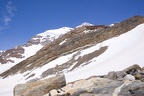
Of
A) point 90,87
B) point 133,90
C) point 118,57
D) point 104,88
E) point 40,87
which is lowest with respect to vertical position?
point 133,90

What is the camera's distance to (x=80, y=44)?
58656mm

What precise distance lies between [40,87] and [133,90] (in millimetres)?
6239

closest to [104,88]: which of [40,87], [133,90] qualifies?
[133,90]

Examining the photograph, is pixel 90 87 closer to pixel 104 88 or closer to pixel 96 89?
pixel 96 89

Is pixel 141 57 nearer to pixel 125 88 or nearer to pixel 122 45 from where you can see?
pixel 122 45

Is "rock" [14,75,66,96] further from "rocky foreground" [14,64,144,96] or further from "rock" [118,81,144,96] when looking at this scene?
"rock" [118,81,144,96]

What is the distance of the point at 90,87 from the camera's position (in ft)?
46.6

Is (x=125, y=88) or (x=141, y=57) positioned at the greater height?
(x=141, y=57)

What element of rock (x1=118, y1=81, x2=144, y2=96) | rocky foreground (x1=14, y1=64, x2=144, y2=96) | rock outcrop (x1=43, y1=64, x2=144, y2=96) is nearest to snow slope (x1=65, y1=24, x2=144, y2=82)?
rocky foreground (x1=14, y1=64, x2=144, y2=96)

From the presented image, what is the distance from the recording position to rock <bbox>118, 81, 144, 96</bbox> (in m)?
12.6

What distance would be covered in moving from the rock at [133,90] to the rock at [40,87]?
4.95m

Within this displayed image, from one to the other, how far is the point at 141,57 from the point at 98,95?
16928mm

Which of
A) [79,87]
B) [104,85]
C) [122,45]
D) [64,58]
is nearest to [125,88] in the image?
[104,85]

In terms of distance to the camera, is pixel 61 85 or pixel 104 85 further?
pixel 61 85
